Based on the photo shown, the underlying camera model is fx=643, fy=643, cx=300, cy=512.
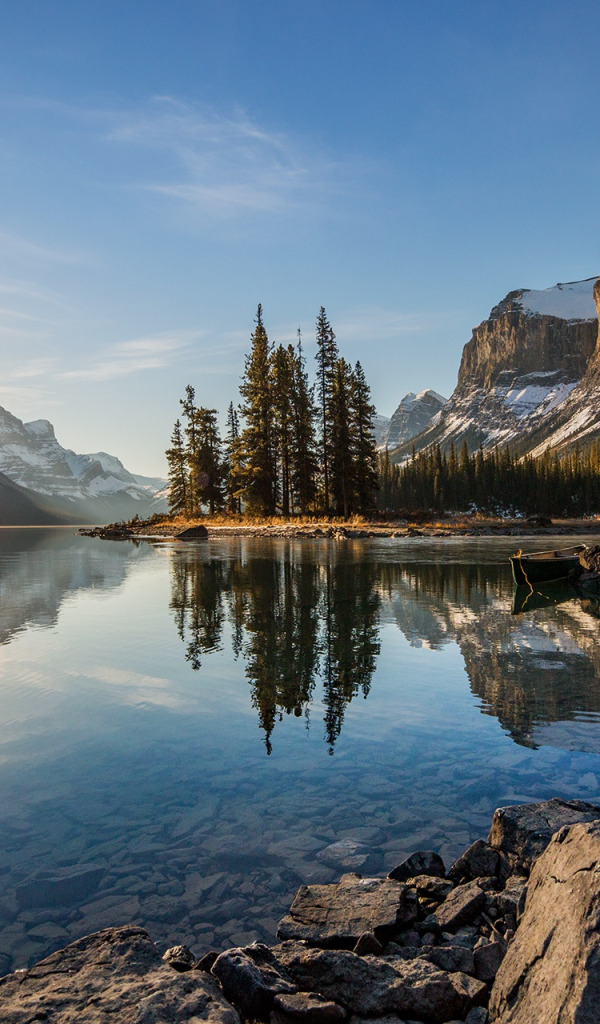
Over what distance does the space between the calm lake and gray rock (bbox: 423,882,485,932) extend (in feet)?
2.36

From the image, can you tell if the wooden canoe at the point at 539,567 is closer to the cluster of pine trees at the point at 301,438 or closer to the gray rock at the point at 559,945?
the gray rock at the point at 559,945

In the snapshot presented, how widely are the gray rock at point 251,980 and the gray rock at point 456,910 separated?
102 cm

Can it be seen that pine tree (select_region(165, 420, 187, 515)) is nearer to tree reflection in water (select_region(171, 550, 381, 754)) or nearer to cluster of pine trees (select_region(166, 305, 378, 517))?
cluster of pine trees (select_region(166, 305, 378, 517))

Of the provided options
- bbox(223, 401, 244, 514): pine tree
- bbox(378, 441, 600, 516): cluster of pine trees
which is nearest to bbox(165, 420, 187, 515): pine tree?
bbox(223, 401, 244, 514): pine tree

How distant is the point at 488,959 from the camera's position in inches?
141

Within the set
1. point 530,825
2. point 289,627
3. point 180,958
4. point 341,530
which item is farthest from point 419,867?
point 341,530

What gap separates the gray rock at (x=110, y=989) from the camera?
3.07 m

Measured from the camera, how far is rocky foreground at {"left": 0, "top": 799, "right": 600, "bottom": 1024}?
2.97 meters

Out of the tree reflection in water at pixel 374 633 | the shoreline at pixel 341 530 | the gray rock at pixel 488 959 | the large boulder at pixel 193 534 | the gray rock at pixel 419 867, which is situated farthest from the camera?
the large boulder at pixel 193 534

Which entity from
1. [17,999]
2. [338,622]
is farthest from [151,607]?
[17,999]

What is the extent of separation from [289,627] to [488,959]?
11.0 meters

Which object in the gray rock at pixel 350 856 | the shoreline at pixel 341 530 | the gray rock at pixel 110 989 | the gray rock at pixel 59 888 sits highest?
the shoreline at pixel 341 530

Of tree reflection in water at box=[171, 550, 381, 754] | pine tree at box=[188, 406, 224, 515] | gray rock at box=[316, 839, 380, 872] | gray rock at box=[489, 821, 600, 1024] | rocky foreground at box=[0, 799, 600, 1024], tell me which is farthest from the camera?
pine tree at box=[188, 406, 224, 515]

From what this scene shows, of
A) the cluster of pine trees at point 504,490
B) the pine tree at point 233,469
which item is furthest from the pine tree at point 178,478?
the cluster of pine trees at point 504,490
